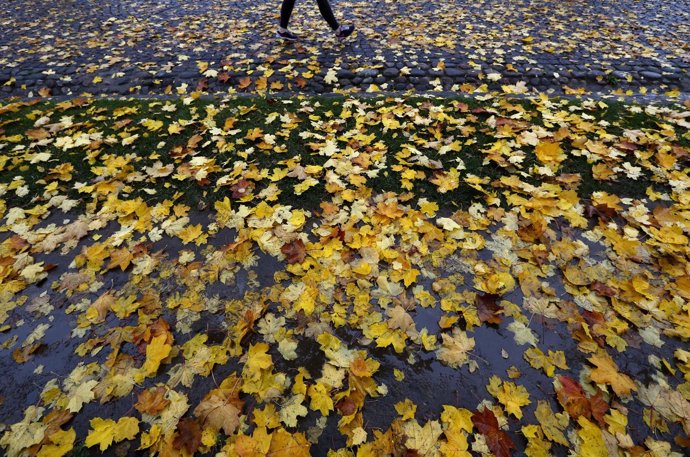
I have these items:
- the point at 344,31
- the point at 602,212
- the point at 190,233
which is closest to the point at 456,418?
the point at 602,212

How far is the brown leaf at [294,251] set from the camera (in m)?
2.68

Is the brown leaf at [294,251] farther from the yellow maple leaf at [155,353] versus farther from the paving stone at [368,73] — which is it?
the paving stone at [368,73]

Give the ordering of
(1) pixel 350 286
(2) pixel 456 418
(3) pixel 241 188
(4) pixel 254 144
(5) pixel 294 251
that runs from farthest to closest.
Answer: (4) pixel 254 144, (3) pixel 241 188, (5) pixel 294 251, (1) pixel 350 286, (2) pixel 456 418

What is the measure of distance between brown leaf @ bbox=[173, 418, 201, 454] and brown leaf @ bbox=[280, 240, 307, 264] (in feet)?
3.78

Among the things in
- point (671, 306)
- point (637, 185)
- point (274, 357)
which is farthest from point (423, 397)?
point (637, 185)

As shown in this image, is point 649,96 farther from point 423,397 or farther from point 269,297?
point 269,297

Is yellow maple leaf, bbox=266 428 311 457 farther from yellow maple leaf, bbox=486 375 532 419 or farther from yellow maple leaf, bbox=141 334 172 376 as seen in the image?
yellow maple leaf, bbox=486 375 532 419

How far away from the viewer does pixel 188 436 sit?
1852 millimetres

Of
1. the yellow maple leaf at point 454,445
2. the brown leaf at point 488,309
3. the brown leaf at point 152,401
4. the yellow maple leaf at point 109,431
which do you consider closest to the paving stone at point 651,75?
the brown leaf at point 488,309

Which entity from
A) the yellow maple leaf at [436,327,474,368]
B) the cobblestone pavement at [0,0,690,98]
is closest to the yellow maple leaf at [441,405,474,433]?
the yellow maple leaf at [436,327,474,368]

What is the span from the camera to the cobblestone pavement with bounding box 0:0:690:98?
16.6ft

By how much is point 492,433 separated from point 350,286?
1.15 m

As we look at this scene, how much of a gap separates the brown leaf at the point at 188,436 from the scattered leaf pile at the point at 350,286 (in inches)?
0.4

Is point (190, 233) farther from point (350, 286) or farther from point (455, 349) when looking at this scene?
point (455, 349)
